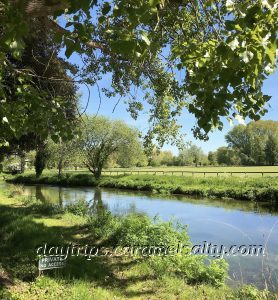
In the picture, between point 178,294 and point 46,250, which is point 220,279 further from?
point 46,250

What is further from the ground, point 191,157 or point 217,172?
point 191,157

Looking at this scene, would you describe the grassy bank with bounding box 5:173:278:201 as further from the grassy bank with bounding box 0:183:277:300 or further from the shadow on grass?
the shadow on grass

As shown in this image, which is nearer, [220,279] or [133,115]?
[220,279]

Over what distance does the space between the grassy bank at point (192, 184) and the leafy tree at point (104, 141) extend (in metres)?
2.56

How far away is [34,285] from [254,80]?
5.22 metres

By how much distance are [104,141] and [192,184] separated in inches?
737

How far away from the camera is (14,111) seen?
6391mm

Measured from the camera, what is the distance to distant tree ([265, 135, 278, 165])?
8744 centimetres

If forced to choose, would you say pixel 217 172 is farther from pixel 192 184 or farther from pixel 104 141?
pixel 104 141

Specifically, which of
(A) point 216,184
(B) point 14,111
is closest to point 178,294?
(B) point 14,111

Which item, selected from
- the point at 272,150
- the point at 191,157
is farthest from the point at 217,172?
the point at 191,157

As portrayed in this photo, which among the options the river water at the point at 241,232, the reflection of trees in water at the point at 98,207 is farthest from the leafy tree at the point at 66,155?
the river water at the point at 241,232

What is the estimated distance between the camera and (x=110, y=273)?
763cm

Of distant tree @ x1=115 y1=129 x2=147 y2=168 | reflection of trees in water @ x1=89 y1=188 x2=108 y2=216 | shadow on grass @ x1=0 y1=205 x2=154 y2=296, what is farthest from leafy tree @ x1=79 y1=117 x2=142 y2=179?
shadow on grass @ x1=0 y1=205 x2=154 y2=296
